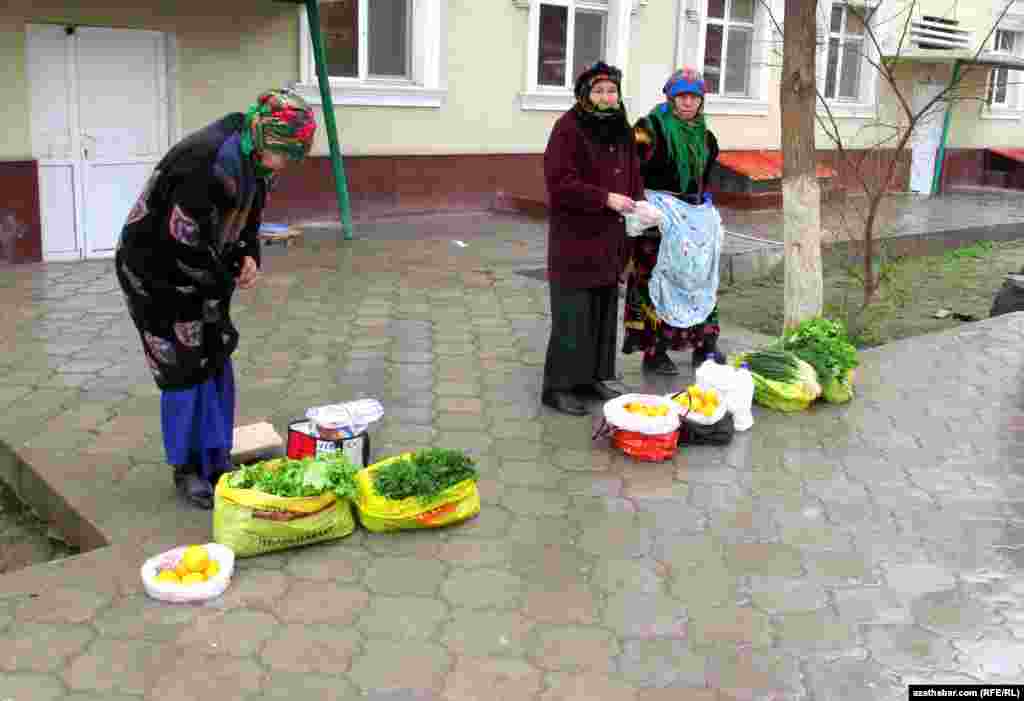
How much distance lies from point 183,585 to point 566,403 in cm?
245

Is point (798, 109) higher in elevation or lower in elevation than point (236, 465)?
higher

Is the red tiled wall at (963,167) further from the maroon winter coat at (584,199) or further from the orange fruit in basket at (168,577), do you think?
the orange fruit in basket at (168,577)

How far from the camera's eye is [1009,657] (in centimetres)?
337

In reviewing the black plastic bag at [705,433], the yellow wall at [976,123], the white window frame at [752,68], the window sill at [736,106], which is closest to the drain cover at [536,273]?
the black plastic bag at [705,433]

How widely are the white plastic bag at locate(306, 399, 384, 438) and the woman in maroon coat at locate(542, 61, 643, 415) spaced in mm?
1240

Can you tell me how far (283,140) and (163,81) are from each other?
21.3 ft

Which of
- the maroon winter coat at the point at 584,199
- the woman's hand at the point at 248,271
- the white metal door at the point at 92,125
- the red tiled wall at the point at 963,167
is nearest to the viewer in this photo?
the woman's hand at the point at 248,271

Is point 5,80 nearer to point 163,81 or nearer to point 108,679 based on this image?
point 163,81

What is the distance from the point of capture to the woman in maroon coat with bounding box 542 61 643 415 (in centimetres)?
504

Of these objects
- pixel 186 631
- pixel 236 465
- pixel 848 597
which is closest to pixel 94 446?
pixel 236 465

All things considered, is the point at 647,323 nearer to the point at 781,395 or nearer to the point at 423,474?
the point at 781,395

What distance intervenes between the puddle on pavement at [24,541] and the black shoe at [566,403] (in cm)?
239

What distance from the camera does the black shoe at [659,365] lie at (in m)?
6.19

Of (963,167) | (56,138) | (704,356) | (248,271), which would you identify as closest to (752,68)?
(963,167)
